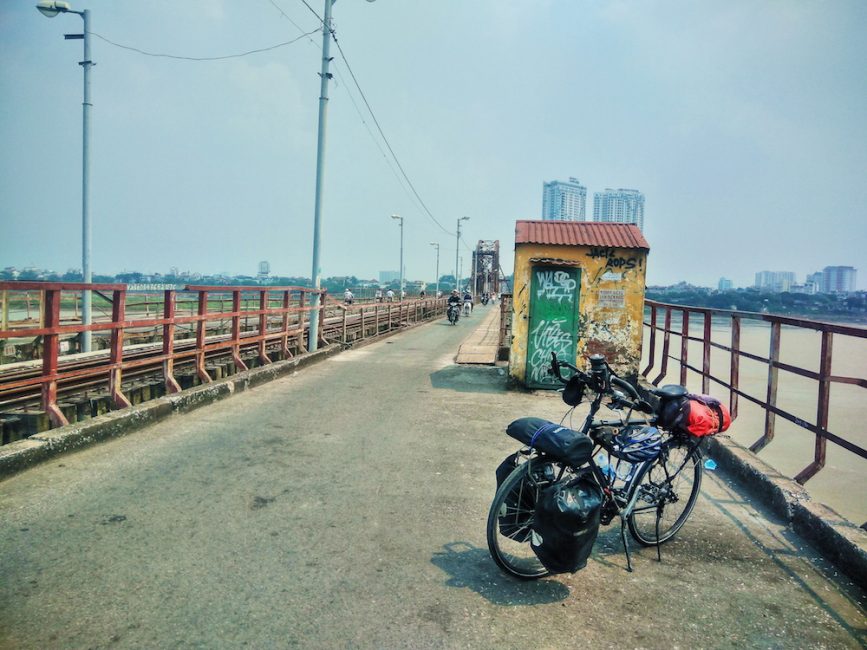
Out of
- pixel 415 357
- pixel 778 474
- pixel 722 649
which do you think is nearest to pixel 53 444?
pixel 722 649

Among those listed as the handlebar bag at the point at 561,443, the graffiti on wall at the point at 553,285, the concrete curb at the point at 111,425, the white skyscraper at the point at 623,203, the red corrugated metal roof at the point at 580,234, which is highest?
the white skyscraper at the point at 623,203

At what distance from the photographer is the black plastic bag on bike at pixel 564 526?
3.06 m

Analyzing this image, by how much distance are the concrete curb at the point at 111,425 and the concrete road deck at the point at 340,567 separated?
12cm

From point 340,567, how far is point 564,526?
4.15 feet

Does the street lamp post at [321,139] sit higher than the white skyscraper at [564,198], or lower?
lower

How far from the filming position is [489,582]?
3264 millimetres

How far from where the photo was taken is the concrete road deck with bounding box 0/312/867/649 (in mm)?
2762

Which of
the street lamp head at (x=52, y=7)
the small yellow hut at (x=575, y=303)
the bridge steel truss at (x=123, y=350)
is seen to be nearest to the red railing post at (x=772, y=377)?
the small yellow hut at (x=575, y=303)

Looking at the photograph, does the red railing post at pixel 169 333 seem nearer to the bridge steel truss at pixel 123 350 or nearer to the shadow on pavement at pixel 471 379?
the bridge steel truss at pixel 123 350

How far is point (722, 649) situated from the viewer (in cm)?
270

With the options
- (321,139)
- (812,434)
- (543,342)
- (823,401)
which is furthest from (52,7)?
(812,434)

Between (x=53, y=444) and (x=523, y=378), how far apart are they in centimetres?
640

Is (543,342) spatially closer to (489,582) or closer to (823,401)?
(823,401)

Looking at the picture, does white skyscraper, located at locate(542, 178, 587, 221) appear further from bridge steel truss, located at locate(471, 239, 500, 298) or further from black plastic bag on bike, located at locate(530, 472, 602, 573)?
black plastic bag on bike, located at locate(530, 472, 602, 573)
